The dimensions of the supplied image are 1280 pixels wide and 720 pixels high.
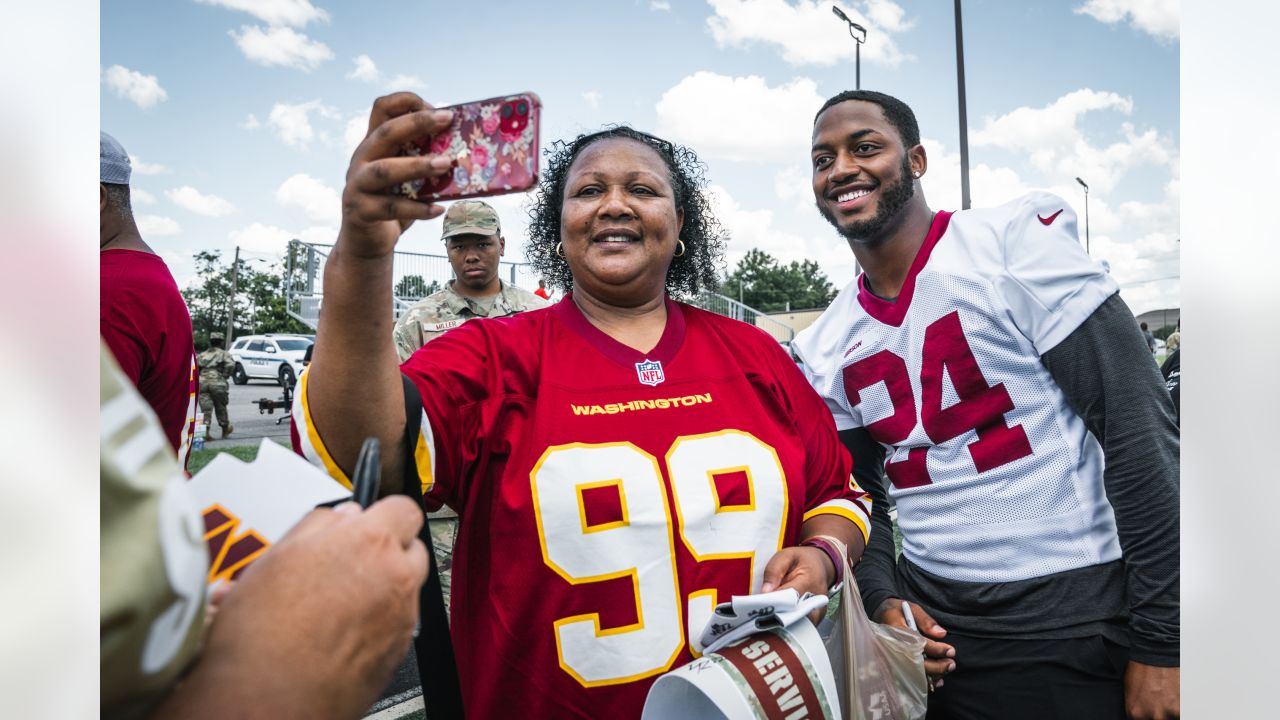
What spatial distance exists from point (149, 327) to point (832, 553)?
4.10ft

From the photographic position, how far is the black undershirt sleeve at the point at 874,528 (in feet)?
6.01

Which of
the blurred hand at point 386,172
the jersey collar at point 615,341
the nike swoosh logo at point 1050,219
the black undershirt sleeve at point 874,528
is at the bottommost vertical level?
the black undershirt sleeve at point 874,528

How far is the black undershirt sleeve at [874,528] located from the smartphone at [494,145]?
4.57ft

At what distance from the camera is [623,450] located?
1.30 m

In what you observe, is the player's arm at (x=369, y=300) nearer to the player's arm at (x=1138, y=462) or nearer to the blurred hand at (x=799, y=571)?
the blurred hand at (x=799, y=571)

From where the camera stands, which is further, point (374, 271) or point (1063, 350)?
point (1063, 350)

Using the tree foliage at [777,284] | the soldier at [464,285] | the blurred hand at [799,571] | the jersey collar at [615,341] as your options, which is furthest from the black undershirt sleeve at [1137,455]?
the tree foliage at [777,284]

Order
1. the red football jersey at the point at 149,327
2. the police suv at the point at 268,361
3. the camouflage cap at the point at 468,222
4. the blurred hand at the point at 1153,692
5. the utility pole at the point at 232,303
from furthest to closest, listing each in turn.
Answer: the police suv at the point at 268,361 → the camouflage cap at the point at 468,222 → the blurred hand at the point at 1153,692 → the utility pole at the point at 232,303 → the red football jersey at the point at 149,327

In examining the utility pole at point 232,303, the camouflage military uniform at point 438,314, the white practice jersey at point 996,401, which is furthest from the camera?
the camouflage military uniform at point 438,314
